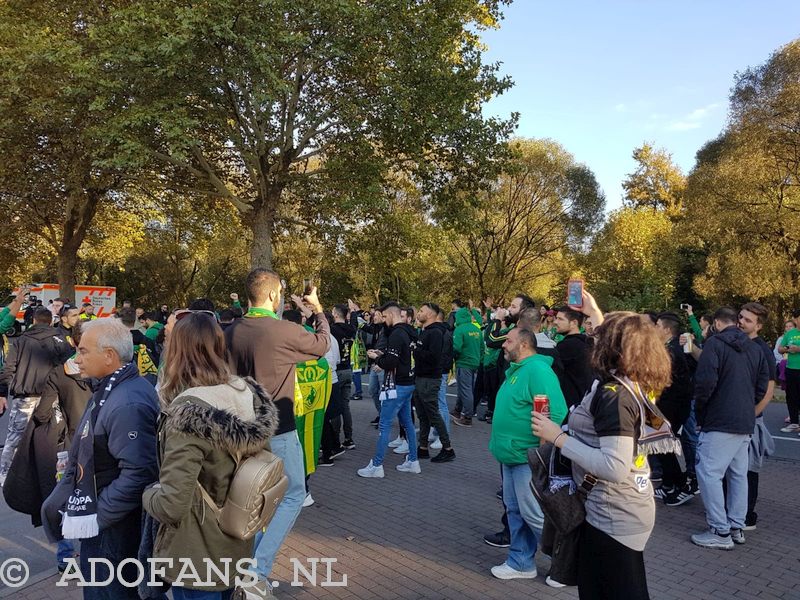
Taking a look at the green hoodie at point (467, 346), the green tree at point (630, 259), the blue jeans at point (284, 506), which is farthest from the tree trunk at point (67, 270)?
the green tree at point (630, 259)

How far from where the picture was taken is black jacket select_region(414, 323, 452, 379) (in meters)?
7.52

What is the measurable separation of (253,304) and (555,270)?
104ft

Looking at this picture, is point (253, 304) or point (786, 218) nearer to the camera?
point (253, 304)

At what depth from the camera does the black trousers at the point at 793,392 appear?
10117 millimetres

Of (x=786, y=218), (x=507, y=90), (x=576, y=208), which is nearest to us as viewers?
(x=507, y=90)

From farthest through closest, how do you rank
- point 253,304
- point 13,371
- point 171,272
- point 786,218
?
1. point 171,272
2. point 786,218
3. point 13,371
4. point 253,304

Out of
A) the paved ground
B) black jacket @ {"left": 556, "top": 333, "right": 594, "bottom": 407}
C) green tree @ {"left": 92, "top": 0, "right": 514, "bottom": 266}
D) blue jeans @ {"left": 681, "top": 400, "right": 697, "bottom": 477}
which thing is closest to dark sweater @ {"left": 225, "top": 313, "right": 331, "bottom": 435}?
the paved ground

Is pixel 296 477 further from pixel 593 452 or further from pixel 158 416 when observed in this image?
pixel 593 452

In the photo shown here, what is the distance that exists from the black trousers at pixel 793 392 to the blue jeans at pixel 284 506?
9.46 meters

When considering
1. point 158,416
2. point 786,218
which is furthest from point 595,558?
point 786,218

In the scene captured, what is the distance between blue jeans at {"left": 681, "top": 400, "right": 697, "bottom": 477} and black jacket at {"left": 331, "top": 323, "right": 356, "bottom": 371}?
4513mm

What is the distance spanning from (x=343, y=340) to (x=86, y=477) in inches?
244

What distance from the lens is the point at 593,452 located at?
2650mm

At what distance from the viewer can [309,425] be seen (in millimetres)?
5238
